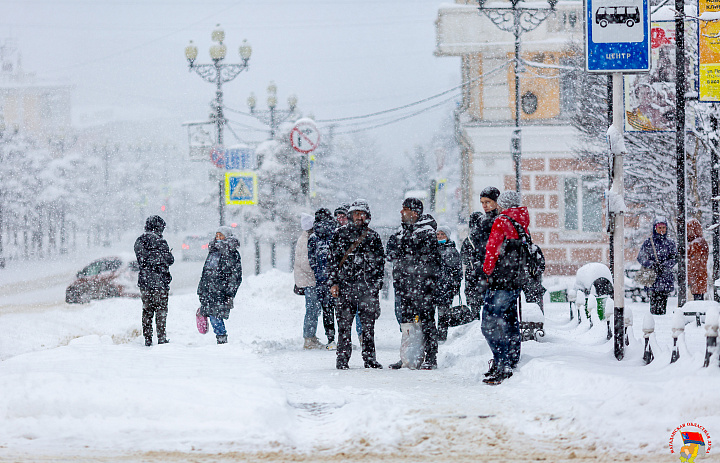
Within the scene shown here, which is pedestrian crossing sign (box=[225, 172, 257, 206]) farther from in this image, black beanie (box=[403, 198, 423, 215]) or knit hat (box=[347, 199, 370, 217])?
black beanie (box=[403, 198, 423, 215])

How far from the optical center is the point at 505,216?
305 inches

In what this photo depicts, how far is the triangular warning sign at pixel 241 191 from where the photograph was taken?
66.7 feet

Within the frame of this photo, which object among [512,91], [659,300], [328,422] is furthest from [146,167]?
[328,422]

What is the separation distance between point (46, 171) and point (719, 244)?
52820 mm

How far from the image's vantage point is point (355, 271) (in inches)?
354

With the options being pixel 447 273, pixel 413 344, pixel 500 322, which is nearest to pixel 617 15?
pixel 500 322

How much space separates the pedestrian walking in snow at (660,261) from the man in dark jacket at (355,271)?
7420 mm

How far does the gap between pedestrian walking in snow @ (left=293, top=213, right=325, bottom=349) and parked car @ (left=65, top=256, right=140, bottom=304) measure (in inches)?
562

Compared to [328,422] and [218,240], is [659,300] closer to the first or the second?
[218,240]

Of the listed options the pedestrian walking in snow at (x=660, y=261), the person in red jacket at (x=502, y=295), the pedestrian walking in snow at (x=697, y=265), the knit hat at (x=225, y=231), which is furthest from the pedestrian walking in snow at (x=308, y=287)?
the pedestrian walking in snow at (x=697, y=265)

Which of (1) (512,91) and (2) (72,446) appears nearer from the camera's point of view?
(2) (72,446)

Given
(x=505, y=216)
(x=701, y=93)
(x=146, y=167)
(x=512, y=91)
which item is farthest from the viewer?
(x=146, y=167)

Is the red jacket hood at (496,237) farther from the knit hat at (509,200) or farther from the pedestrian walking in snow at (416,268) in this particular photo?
the pedestrian walking in snow at (416,268)

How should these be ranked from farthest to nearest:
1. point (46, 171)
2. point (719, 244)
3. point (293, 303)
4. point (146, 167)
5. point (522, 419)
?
point (146, 167) → point (46, 171) → point (293, 303) → point (719, 244) → point (522, 419)
